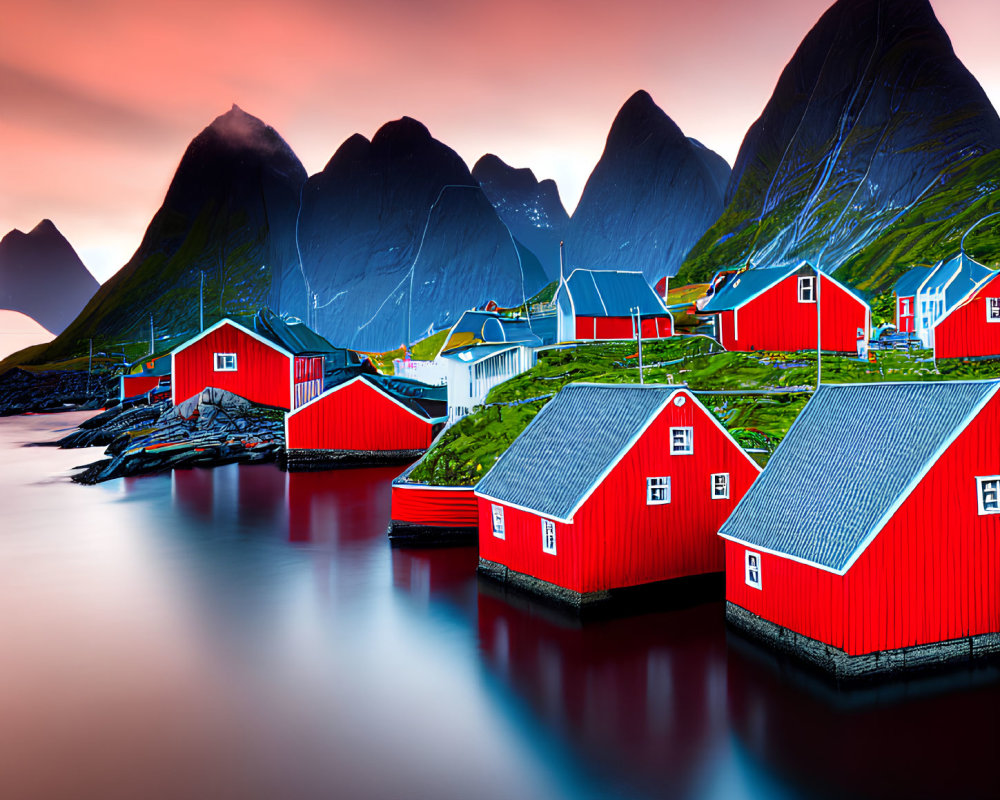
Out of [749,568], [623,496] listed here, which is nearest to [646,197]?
[623,496]

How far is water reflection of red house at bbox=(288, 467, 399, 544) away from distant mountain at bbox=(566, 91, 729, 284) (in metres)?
128

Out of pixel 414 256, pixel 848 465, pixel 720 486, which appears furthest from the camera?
pixel 414 256

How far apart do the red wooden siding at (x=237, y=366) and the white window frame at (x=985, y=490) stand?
47227 millimetres

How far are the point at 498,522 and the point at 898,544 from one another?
386 inches

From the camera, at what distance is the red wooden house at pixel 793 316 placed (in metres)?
43.0

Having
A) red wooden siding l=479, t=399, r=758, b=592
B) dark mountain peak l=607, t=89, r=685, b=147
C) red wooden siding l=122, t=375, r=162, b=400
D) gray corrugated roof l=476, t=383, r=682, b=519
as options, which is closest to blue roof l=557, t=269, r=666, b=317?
gray corrugated roof l=476, t=383, r=682, b=519

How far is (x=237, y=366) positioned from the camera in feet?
179

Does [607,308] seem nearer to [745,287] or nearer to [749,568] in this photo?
[745,287]

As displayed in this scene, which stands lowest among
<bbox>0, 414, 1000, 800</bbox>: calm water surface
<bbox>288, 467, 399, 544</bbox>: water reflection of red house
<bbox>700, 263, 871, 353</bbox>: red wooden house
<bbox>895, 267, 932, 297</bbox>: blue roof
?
<bbox>0, 414, 1000, 800</bbox>: calm water surface

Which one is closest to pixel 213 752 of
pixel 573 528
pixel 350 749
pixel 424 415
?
pixel 350 749

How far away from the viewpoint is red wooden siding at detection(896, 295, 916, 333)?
5322 centimetres

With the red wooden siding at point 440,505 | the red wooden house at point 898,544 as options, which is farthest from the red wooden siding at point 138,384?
the red wooden house at point 898,544

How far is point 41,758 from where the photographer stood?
12844 millimetres

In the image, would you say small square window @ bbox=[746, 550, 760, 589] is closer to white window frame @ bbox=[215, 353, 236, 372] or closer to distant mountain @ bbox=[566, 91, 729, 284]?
white window frame @ bbox=[215, 353, 236, 372]
